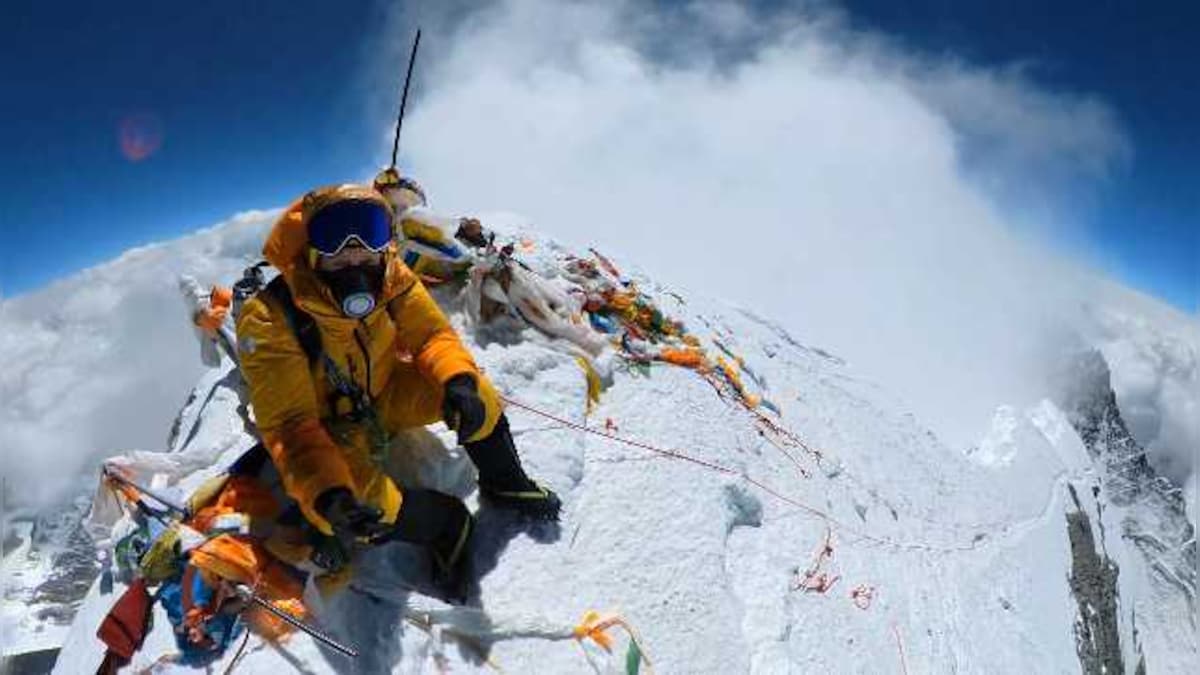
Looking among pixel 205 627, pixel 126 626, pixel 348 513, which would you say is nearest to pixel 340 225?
pixel 348 513

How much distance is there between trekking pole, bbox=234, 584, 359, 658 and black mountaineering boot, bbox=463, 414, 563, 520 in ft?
4.25

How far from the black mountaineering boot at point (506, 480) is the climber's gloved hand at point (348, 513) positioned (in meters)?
0.78

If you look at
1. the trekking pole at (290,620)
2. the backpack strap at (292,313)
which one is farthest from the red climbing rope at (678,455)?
the trekking pole at (290,620)

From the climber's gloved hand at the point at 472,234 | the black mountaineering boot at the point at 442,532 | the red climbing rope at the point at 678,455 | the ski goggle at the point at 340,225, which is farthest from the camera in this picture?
the climber's gloved hand at the point at 472,234

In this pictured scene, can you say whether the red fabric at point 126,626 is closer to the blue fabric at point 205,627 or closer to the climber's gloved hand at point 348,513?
the blue fabric at point 205,627

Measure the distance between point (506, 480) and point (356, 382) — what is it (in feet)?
3.74

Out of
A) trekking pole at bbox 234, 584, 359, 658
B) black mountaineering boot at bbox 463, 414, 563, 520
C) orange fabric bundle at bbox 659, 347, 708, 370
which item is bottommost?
trekking pole at bbox 234, 584, 359, 658

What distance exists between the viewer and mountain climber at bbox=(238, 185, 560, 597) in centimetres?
395

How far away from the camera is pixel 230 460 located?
5.90 meters

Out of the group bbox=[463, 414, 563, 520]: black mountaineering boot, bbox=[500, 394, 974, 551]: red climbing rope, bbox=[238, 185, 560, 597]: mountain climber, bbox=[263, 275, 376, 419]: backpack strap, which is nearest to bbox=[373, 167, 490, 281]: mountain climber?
bbox=[500, 394, 974, 551]: red climbing rope

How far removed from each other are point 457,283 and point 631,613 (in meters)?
3.76

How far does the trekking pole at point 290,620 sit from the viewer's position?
3.92 meters

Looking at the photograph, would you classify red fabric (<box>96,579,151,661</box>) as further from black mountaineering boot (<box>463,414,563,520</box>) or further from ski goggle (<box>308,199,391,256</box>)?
ski goggle (<box>308,199,391,256</box>)

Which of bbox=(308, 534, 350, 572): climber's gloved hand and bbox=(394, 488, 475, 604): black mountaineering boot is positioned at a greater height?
bbox=(394, 488, 475, 604): black mountaineering boot
